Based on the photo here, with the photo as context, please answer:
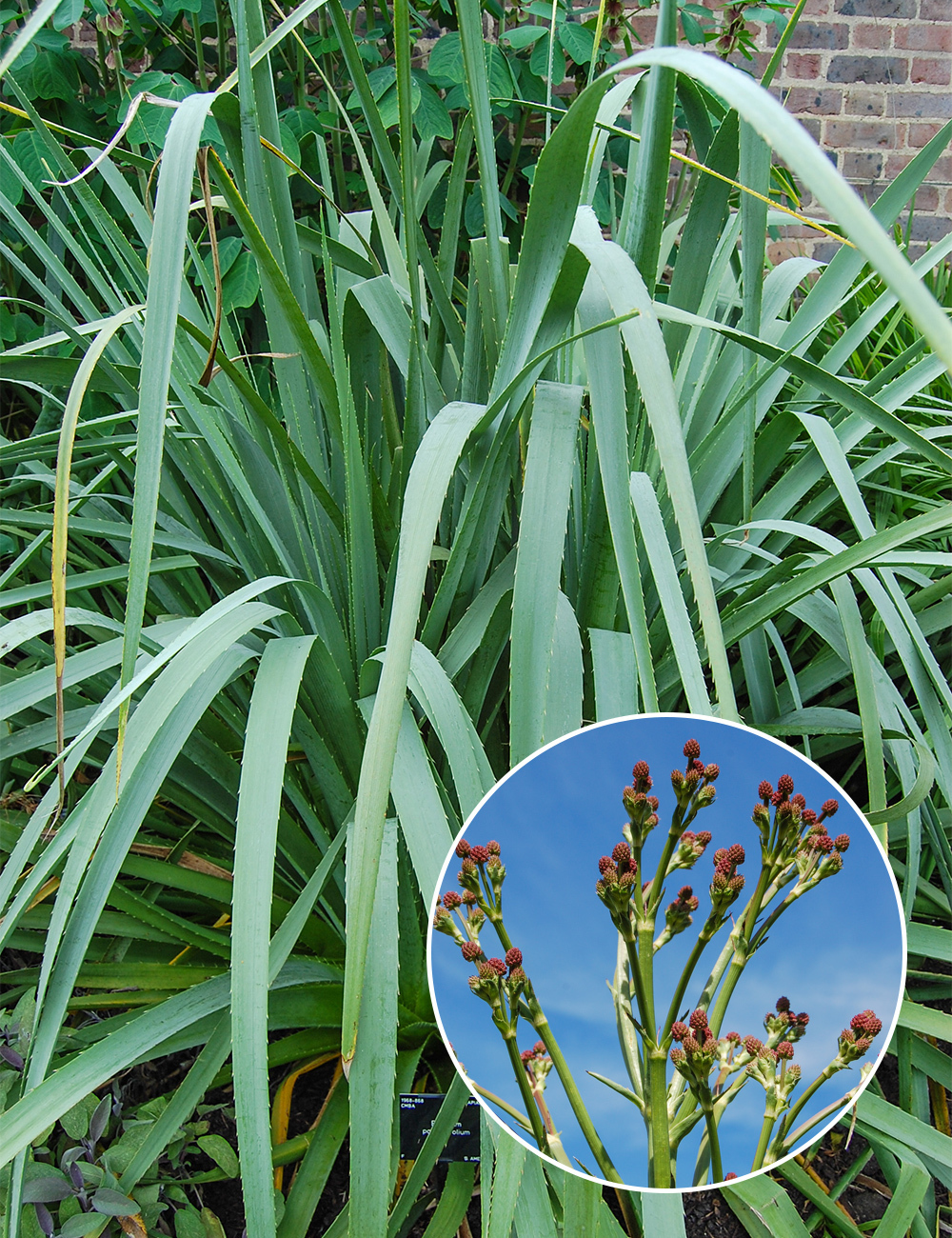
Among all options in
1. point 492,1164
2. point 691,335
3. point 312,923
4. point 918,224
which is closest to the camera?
point 492,1164

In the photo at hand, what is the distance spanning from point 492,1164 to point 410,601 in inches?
14.0

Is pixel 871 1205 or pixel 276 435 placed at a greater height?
pixel 276 435

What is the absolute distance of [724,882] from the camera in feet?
1.33

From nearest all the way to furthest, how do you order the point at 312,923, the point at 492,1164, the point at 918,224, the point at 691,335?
1. the point at 492,1164
2. the point at 312,923
3. the point at 691,335
4. the point at 918,224

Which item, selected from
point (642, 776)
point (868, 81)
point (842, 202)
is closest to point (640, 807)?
point (642, 776)

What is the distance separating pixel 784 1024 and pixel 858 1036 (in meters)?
0.04

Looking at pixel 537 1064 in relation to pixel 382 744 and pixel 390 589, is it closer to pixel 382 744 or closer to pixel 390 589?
pixel 382 744

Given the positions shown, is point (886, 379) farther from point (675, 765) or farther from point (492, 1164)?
point (492, 1164)

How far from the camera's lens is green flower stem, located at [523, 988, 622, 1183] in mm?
405

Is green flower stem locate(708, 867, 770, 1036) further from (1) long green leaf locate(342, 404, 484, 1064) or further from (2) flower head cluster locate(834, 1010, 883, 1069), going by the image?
(1) long green leaf locate(342, 404, 484, 1064)

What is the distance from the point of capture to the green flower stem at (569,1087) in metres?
0.40

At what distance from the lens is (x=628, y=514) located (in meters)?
0.46

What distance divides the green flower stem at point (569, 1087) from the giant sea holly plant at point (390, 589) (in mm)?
38

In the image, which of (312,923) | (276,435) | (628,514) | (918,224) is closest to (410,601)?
(628,514)
